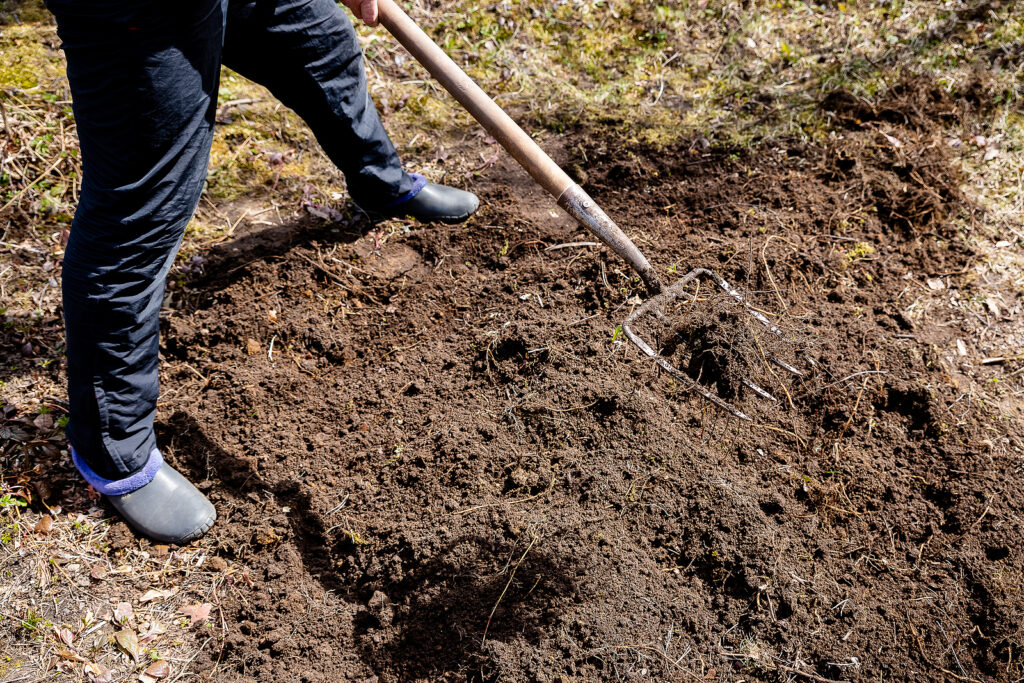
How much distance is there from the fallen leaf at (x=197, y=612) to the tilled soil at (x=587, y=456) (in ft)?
0.26

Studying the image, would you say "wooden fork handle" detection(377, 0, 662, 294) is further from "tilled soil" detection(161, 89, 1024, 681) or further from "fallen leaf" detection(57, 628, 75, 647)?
"fallen leaf" detection(57, 628, 75, 647)

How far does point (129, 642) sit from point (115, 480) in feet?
1.70

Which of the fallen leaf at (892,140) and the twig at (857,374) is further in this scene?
the fallen leaf at (892,140)

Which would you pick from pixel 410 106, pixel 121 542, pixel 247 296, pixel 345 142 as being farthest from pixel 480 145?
pixel 121 542

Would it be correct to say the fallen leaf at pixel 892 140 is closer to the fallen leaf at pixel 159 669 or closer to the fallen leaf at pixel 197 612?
the fallen leaf at pixel 197 612

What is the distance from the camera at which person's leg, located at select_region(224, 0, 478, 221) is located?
8.00 ft

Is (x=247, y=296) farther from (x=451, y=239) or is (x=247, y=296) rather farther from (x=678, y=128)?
(x=678, y=128)

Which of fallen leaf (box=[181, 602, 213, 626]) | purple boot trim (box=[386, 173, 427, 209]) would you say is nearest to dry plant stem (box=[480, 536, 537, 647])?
fallen leaf (box=[181, 602, 213, 626])

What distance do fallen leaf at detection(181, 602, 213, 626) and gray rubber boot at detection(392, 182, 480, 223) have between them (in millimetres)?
1805

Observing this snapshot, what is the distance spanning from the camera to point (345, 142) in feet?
9.33

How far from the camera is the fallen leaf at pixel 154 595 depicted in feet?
7.48

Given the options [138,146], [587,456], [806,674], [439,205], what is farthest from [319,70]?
[806,674]

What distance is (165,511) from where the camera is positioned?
2.36 metres

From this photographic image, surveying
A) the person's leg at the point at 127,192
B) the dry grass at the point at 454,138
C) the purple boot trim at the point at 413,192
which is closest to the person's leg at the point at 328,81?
the purple boot trim at the point at 413,192
